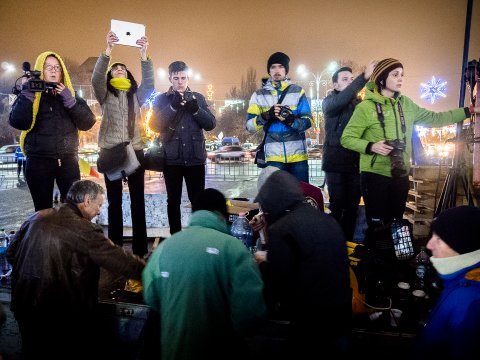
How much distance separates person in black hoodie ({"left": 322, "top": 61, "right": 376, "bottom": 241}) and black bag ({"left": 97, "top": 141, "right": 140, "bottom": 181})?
267 centimetres

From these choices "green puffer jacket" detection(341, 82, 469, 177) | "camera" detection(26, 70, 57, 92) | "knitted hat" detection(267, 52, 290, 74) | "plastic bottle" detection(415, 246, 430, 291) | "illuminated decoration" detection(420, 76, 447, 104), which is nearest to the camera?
"plastic bottle" detection(415, 246, 430, 291)

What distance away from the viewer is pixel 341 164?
4.93 meters

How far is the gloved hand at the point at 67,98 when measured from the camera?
4.52m

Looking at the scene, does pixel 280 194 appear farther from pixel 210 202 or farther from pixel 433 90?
pixel 433 90

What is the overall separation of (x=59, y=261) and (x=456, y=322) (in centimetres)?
291

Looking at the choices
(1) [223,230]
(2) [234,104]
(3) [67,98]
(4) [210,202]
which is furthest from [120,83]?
(2) [234,104]

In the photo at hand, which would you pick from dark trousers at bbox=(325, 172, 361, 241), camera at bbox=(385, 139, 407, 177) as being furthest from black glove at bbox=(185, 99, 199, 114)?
camera at bbox=(385, 139, 407, 177)

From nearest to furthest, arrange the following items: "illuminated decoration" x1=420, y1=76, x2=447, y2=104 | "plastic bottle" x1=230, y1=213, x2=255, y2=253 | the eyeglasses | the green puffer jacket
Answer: the green puffer jacket → "plastic bottle" x1=230, y1=213, x2=255, y2=253 → the eyeglasses → "illuminated decoration" x1=420, y1=76, x2=447, y2=104

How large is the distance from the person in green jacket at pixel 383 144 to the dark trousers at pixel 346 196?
1.98ft

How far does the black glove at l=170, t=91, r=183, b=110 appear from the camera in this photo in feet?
15.8

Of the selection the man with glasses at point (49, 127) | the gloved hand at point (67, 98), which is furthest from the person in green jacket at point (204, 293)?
the gloved hand at point (67, 98)

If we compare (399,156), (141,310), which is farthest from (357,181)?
(141,310)

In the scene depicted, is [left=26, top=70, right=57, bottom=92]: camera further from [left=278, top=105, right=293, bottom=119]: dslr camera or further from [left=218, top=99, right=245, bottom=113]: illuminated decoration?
[left=218, top=99, right=245, bottom=113]: illuminated decoration

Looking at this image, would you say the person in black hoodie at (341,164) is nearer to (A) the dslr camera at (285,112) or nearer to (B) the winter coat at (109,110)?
(A) the dslr camera at (285,112)
